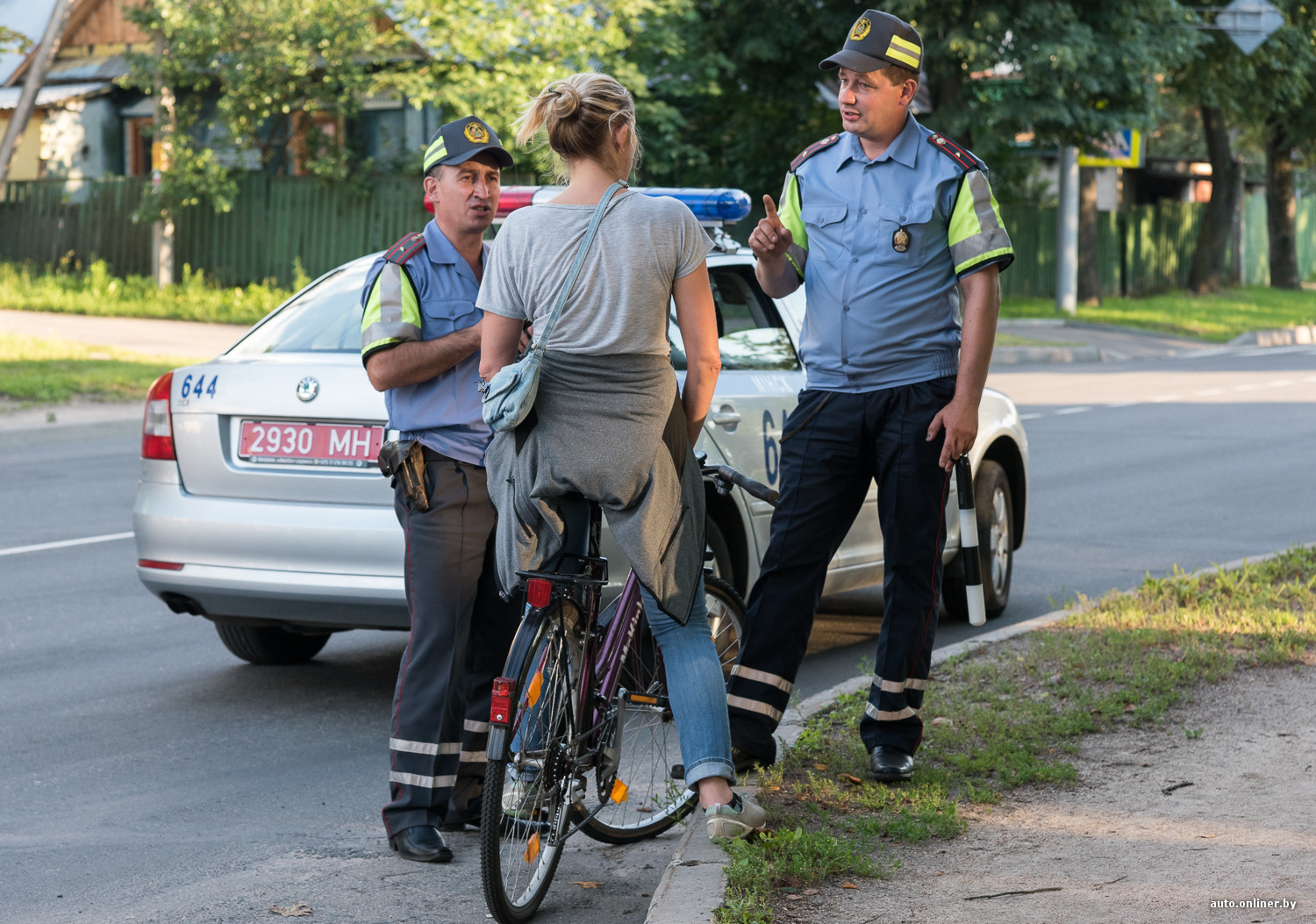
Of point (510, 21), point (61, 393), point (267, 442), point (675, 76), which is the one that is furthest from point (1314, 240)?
point (267, 442)

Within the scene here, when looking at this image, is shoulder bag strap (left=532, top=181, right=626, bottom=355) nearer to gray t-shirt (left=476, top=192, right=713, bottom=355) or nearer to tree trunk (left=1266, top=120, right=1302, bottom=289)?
gray t-shirt (left=476, top=192, right=713, bottom=355)

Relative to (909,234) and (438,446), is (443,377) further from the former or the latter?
(909,234)

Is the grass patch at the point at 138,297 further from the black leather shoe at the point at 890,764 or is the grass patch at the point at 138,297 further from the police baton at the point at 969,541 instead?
the black leather shoe at the point at 890,764

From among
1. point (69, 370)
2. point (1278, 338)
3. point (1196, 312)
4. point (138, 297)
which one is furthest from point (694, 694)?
point (1196, 312)

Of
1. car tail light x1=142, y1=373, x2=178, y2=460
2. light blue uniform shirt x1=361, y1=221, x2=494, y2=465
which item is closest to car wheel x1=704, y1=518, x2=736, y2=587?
light blue uniform shirt x1=361, y1=221, x2=494, y2=465

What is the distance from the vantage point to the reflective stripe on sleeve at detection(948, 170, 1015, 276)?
4348mm

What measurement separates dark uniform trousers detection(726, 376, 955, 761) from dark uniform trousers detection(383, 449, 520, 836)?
30.6 inches

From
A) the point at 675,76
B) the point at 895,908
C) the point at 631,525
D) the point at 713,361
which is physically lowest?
the point at 895,908

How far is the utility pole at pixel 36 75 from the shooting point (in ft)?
62.6

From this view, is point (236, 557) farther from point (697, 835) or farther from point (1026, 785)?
point (1026, 785)

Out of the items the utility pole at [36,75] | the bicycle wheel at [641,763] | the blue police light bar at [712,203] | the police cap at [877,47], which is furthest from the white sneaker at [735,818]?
the utility pole at [36,75]

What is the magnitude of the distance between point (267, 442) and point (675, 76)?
21.2 meters

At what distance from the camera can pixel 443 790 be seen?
4.31 m

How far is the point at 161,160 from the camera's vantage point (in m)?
26.3
